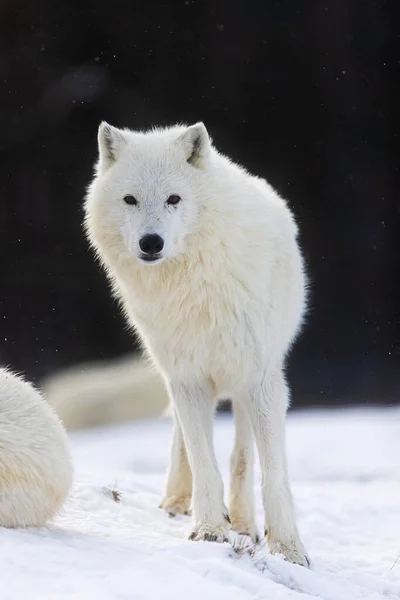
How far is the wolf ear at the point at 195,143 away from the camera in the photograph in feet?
12.3

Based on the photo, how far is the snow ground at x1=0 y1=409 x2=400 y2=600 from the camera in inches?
104

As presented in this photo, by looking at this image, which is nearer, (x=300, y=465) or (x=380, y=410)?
(x=300, y=465)

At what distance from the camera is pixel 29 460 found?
321 cm

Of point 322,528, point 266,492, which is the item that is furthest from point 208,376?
point 322,528

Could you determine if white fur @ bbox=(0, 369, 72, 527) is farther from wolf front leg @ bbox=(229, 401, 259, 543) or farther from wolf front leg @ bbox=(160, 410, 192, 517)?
wolf front leg @ bbox=(160, 410, 192, 517)

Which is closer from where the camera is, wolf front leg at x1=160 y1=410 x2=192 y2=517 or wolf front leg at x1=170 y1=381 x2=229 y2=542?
wolf front leg at x1=170 y1=381 x2=229 y2=542

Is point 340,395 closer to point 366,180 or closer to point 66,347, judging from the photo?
point 366,180

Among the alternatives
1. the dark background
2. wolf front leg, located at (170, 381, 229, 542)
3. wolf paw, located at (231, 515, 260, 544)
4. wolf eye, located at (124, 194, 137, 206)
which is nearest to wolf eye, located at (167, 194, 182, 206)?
wolf eye, located at (124, 194, 137, 206)

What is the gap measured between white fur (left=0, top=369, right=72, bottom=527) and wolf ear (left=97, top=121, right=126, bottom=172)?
109cm

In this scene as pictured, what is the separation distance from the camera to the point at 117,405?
26.8ft

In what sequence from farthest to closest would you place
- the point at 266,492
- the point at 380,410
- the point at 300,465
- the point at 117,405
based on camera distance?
the point at 380,410
the point at 117,405
the point at 300,465
the point at 266,492

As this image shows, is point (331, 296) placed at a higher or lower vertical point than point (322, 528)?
higher

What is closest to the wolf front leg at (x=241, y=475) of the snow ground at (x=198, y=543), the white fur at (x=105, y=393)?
the snow ground at (x=198, y=543)

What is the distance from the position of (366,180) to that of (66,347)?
364 cm
